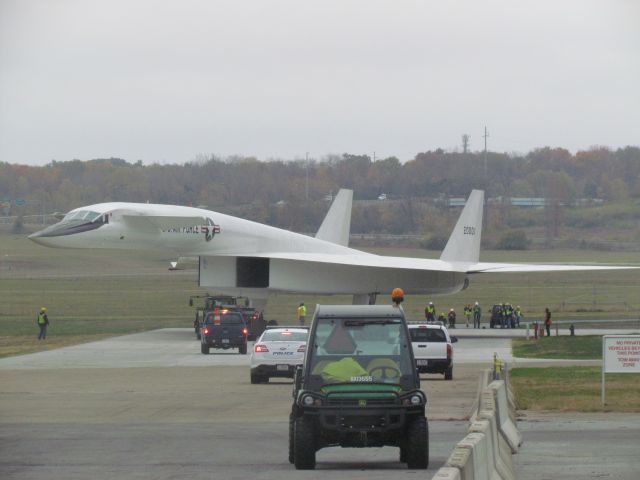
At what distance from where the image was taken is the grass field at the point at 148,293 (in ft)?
220

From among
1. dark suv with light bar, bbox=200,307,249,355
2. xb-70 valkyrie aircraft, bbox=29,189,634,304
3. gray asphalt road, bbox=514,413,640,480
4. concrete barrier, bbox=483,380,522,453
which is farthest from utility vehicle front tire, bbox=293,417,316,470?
xb-70 valkyrie aircraft, bbox=29,189,634,304

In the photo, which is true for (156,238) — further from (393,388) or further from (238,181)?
(238,181)

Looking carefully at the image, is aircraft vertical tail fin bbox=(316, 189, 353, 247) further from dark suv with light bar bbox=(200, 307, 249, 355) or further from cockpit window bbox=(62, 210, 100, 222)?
dark suv with light bar bbox=(200, 307, 249, 355)

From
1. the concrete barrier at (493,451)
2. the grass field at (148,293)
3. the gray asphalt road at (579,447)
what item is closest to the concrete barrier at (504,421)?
the gray asphalt road at (579,447)

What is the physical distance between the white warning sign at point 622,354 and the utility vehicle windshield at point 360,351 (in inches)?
375

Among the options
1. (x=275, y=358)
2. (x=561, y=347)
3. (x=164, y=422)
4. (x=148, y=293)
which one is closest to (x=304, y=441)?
(x=164, y=422)

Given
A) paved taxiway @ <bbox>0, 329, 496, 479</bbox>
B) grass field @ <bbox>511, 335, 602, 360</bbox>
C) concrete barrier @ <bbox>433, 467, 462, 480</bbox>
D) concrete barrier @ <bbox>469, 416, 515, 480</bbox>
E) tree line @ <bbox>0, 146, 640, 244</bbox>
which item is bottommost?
grass field @ <bbox>511, 335, 602, 360</bbox>

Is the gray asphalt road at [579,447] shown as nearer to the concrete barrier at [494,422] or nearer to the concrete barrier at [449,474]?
the concrete barrier at [494,422]

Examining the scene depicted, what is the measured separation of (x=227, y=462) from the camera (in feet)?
50.8

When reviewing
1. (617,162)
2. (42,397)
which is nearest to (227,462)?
(42,397)

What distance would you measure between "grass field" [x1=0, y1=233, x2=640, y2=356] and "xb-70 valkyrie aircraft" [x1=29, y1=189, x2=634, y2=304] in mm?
6483

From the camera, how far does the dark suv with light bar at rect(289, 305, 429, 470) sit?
14.0 metres

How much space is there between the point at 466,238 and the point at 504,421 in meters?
44.0

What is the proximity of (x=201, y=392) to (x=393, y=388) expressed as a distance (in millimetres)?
13830
